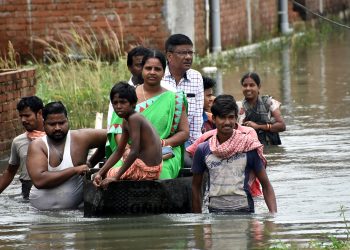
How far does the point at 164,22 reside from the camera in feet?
78.2

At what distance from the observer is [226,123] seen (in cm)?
941

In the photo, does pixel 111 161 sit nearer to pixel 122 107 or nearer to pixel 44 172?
pixel 122 107

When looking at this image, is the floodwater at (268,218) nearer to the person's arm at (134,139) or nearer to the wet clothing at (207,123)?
the person's arm at (134,139)

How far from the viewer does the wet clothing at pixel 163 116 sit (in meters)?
10.2

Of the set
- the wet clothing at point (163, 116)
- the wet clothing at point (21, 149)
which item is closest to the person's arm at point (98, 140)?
the wet clothing at point (163, 116)

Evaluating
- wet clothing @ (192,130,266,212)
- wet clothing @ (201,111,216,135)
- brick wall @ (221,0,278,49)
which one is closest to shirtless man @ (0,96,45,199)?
wet clothing @ (201,111,216,135)

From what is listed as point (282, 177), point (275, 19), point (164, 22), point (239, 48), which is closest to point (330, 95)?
point (164, 22)

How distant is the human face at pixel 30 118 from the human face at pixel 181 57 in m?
1.35

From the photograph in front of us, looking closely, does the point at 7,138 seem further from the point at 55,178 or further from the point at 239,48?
the point at 239,48

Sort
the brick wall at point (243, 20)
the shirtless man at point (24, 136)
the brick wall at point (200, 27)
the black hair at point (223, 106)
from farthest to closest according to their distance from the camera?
the brick wall at point (243, 20) < the brick wall at point (200, 27) < the shirtless man at point (24, 136) < the black hair at point (223, 106)

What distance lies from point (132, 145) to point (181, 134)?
2.23ft

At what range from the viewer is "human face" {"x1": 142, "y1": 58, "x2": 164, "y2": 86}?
33.6 ft

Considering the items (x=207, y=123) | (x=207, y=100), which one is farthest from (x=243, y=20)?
(x=207, y=123)

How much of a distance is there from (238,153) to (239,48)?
18570 mm
